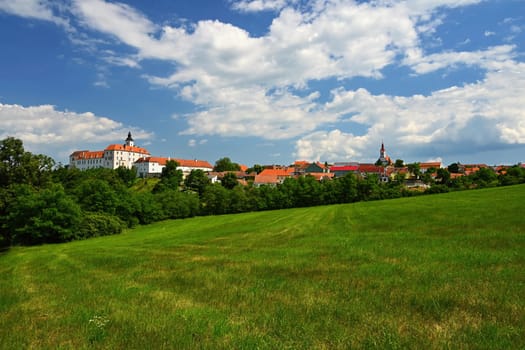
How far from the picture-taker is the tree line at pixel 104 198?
185ft

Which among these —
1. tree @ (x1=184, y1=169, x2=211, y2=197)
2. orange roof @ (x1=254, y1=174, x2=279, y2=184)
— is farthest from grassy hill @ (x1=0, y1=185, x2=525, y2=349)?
orange roof @ (x1=254, y1=174, x2=279, y2=184)

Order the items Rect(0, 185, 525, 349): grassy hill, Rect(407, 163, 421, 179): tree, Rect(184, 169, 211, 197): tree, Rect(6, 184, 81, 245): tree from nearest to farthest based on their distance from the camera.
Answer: Rect(0, 185, 525, 349): grassy hill → Rect(6, 184, 81, 245): tree → Rect(184, 169, 211, 197): tree → Rect(407, 163, 421, 179): tree

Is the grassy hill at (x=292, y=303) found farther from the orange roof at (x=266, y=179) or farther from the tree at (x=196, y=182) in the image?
the orange roof at (x=266, y=179)

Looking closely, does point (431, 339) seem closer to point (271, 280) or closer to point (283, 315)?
point (283, 315)

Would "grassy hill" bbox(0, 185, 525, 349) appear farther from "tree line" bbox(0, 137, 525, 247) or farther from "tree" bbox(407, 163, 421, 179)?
"tree" bbox(407, 163, 421, 179)

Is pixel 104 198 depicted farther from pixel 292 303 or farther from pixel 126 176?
pixel 126 176

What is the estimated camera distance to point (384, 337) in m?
6.95

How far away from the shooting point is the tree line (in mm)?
56281

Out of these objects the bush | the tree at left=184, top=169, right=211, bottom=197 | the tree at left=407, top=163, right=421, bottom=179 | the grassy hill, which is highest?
the tree at left=407, top=163, right=421, bottom=179

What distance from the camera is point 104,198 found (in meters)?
77.0

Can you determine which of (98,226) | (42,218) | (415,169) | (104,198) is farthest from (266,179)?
(42,218)

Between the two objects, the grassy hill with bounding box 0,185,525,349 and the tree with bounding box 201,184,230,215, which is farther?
the tree with bounding box 201,184,230,215

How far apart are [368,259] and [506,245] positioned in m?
7.08

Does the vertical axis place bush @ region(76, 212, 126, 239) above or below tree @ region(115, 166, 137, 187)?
below
